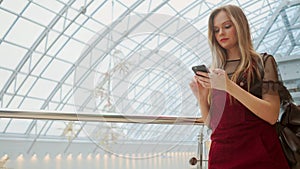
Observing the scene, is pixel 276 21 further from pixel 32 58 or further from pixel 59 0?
pixel 32 58

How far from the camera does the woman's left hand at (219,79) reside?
3.09ft

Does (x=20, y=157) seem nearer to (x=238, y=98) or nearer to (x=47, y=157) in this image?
(x=47, y=157)

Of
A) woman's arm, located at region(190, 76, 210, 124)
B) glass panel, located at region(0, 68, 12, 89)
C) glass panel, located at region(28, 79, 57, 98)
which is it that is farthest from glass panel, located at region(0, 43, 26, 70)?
woman's arm, located at region(190, 76, 210, 124)

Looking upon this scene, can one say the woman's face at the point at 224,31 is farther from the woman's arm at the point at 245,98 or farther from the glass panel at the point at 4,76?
the glass panel at the point at 4,76

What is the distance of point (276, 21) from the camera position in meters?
4.23

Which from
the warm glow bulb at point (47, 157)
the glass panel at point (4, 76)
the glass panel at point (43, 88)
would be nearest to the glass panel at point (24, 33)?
the glass panel at point (4, 76)

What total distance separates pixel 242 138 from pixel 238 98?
0.42ft

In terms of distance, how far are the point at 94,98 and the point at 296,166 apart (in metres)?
0.66

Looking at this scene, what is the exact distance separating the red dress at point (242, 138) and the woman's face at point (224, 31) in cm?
14

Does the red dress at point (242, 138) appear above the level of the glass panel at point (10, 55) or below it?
below

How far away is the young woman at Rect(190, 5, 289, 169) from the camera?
96 centimetres

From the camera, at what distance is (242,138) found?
3.28 ft

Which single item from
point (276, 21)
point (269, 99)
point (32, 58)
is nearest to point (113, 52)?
point (269, 99)

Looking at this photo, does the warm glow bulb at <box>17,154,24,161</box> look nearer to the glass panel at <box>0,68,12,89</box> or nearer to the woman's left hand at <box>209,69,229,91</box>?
→ the woman's left hand at <box>209,69,229,91</box>
